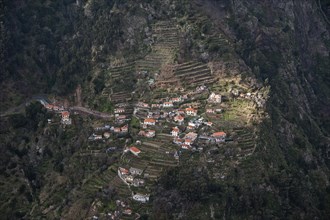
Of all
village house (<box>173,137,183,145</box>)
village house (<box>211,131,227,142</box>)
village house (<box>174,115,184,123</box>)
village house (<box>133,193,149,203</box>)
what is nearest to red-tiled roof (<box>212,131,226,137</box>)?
village house (<box>211,131,227,142</box>)

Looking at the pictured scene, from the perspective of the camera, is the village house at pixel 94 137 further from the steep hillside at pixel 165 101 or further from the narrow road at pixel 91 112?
the narrow road at pixel 91 112

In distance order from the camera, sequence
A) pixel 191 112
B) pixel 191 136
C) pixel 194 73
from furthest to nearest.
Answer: pixel 194 73, pixel 191 112, pixel 191 136

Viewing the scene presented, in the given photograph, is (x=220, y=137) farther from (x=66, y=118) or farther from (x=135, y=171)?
(x=66, y=118)

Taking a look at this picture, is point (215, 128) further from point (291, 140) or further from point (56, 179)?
point (56, 179)

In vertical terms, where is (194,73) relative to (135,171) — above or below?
above

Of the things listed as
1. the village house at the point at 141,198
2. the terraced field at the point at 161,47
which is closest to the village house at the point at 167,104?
the terraced field at the point at 161,47

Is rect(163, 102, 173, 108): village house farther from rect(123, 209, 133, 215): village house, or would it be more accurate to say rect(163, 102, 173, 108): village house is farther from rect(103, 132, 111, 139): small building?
rect(123, 209, 133, 215): village house

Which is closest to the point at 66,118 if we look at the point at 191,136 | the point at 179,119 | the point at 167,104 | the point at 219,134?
the point at 167,104

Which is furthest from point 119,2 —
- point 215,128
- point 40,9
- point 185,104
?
point 215,128
